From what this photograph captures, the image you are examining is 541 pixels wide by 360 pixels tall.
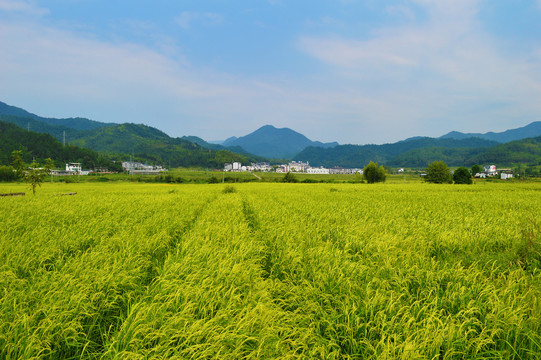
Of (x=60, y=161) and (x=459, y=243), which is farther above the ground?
(x=60, y=161)

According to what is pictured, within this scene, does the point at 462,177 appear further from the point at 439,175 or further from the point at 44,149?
the point at 44,149

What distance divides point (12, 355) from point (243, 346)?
281 cm

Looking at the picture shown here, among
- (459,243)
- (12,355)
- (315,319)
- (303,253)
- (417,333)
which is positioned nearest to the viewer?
(12,355)

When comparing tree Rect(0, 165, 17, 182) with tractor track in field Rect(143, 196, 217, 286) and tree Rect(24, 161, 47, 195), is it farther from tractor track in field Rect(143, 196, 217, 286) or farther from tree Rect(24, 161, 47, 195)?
tractor track in field Rect(143, 196, 217, 286)

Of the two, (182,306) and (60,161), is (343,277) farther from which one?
(60,161)

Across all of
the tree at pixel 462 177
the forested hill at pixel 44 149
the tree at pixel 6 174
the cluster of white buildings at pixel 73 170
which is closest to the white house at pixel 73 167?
the cluster of white buildings at pixel 73 170

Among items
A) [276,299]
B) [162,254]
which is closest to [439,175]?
[162,254]

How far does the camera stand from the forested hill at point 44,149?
11479cm

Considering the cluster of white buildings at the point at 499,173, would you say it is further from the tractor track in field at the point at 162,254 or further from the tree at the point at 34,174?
the tree at the point at 34,174

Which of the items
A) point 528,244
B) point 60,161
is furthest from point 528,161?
point 60,161

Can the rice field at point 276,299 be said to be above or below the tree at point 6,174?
below

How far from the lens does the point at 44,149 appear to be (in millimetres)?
120312

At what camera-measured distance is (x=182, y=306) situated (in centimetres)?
395

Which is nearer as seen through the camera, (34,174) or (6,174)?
(34,174)
